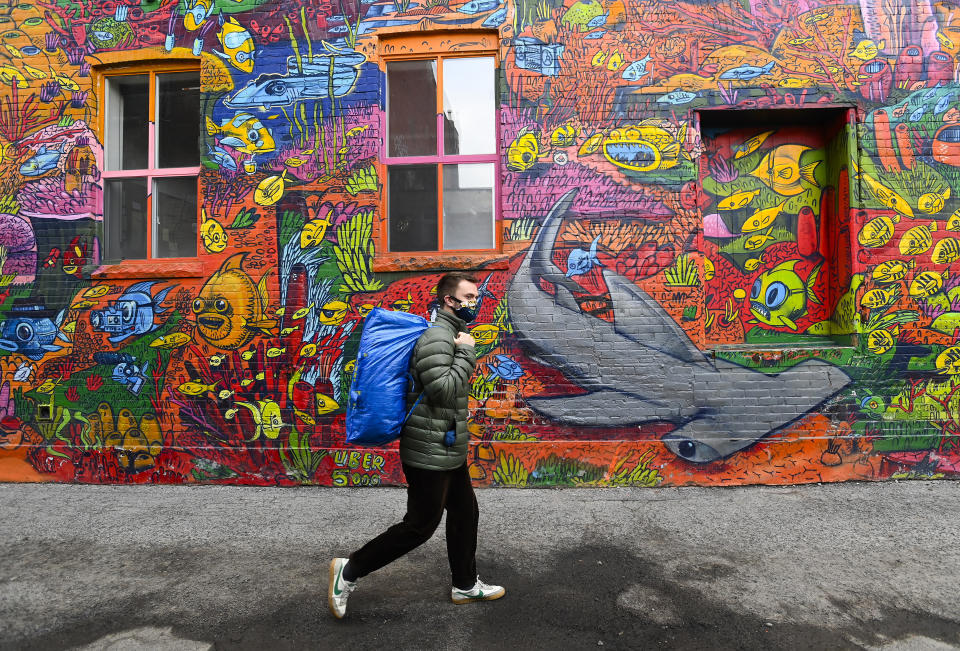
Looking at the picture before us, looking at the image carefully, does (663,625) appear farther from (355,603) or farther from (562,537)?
(355,603)

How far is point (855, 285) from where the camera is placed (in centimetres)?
502

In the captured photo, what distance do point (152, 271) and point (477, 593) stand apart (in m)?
4.35

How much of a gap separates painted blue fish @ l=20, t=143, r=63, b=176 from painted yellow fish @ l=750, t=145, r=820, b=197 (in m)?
6.91

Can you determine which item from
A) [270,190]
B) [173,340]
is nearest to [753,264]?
[270,190]

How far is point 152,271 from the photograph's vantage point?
17.4ft

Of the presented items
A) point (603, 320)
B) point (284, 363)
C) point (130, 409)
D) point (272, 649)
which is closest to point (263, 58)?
point (284, 363)

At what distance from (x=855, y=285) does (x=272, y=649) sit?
17.7 feet

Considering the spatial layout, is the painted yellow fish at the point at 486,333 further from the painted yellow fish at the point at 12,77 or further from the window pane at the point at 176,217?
the painted yellow fish at the point at 12,77

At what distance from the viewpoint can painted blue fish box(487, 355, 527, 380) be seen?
5109 millimetres

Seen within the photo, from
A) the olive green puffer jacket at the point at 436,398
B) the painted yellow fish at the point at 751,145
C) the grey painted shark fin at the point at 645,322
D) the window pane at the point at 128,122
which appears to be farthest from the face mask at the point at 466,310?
the window pane at the point at 128,122

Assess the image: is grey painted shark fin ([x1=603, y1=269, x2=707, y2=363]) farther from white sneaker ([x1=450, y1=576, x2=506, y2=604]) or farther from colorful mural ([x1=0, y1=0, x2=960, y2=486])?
white sneaker ([x1=450, y1=576, x2=506, y2=604])

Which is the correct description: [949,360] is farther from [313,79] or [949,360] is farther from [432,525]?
[313,79]

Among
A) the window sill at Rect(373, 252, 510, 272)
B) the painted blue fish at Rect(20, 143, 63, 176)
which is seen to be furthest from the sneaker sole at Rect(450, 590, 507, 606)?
the painted blue fish at Rect(20, 143, 63, 176)

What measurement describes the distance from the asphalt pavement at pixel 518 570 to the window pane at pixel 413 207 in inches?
93.8
